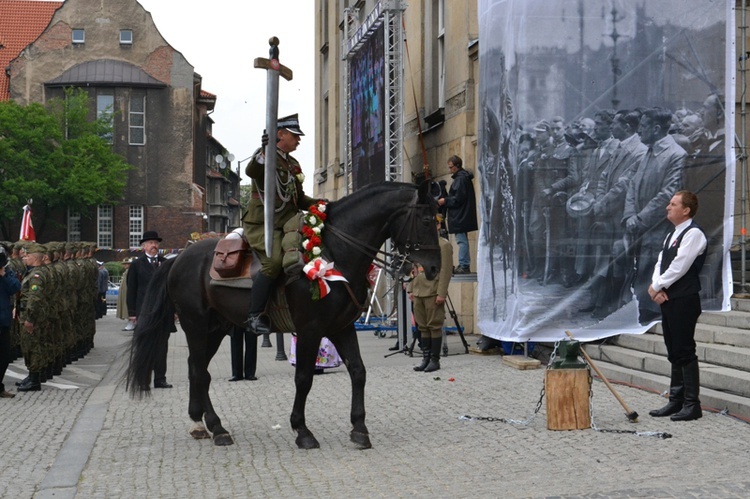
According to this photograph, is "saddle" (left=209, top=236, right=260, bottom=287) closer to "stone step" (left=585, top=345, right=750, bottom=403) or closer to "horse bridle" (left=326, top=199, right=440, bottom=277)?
"horse bridle" (left=326, top=199, right=440, bottom=277)

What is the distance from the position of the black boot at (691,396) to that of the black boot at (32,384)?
8.46 meters

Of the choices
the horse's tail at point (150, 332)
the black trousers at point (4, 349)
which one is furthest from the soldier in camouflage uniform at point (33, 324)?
the horse's tail at point (150, 332)

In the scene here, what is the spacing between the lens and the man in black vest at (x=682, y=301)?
9.53 m

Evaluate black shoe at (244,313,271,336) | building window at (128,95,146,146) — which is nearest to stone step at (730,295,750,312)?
black shoe at (244,313,271,336)

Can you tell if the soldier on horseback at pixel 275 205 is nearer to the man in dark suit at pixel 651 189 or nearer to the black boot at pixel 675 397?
the black boot at pixel 675 397

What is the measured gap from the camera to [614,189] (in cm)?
1379

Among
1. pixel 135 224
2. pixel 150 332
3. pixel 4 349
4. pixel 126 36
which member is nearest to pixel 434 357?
pixel 150 332

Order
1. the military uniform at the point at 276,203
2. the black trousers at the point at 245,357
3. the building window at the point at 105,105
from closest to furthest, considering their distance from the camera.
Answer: the military uniform at the point at 276,203 → the black trousers at the point at 245,357 → the building window at the point at 105,105

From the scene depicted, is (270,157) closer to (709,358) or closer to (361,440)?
(361,440)

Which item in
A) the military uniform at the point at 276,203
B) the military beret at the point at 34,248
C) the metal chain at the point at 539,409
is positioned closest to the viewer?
the metal chain at the point at 539,409

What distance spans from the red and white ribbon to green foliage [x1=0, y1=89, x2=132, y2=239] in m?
49.7

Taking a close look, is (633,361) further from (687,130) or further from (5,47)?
(5,47)

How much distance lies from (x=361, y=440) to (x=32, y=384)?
6861 mm

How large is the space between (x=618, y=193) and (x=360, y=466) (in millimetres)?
7055
